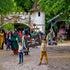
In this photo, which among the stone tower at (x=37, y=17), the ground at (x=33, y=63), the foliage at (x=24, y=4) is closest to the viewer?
the ground at (x=33, y=63)

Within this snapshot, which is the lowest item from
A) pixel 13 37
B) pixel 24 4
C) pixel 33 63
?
pixel 33 63

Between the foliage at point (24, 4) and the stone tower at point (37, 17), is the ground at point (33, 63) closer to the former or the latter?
the stone tower at point (37, 17)

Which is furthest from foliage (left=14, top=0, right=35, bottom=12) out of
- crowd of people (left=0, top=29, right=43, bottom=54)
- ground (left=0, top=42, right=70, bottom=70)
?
ground (left=0, top=42, right=70, bottom=70)

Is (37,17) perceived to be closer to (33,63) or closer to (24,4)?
(24,4)

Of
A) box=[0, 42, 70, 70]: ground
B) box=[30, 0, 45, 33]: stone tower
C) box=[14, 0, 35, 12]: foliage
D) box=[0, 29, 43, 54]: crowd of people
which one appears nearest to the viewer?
box=[0, 42, 70, 70]: ground

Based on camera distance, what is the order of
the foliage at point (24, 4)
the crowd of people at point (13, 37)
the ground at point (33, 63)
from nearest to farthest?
the ground at point (33, 63), the crowd of people at point (13, 37), the foliage at point (24, 4)

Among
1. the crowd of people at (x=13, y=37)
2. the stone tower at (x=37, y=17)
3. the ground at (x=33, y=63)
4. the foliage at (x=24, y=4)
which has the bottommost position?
the ground at (x=33, y=63)

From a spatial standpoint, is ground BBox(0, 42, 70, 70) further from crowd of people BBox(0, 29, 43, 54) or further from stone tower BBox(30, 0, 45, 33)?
stone tower BBox(30, 0, 45, 33)

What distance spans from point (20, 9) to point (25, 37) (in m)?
35.1

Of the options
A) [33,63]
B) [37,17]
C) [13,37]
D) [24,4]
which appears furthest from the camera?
[24,4]

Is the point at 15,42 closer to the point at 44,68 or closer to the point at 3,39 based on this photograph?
the point at 3,39

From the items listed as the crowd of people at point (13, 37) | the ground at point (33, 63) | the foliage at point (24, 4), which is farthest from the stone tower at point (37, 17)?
the ground at point (33, 63)

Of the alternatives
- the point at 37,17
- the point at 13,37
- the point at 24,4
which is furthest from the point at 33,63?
the point at 24,4

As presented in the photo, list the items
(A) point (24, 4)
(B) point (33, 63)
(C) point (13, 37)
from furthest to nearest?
(A) point (24, 4), (C) point (13, 37), (B) point (33, 63)
